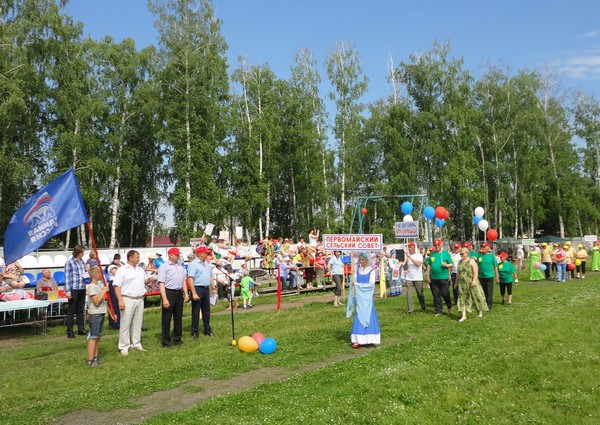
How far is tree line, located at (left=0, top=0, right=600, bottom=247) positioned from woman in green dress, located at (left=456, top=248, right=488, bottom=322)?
24828 mm

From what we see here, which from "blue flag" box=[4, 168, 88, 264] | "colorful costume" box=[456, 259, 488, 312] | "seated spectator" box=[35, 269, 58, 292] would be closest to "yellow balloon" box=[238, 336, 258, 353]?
"blue flag" box=[4, 168, 88, 264]

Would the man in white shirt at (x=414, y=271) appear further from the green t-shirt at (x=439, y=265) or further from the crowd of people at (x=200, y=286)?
the green t-shirt at (x=439, y=265)

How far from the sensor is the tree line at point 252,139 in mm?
32812

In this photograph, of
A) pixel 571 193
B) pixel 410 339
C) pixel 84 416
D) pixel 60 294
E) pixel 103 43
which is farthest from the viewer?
pixel 571 193

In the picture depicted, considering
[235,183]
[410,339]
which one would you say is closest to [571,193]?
[235,183]

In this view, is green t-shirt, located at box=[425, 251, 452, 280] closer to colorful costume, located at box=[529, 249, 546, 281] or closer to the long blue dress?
the long blue dress

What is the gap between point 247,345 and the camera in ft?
30.1

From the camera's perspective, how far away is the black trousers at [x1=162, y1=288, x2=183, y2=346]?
993 centimetres

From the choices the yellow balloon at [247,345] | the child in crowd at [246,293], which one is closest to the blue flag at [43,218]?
the yellow balloon at [247,345]

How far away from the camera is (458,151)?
4384 centimetres

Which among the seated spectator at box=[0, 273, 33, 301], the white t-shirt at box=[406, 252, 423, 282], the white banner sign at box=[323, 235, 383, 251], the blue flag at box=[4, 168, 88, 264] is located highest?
the blue flag at box=[4, 168, 88, 264]

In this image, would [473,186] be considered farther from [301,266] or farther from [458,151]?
[301,266]

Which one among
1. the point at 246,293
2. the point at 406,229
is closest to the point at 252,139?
the point at 406,229

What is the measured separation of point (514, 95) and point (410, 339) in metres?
43.1
